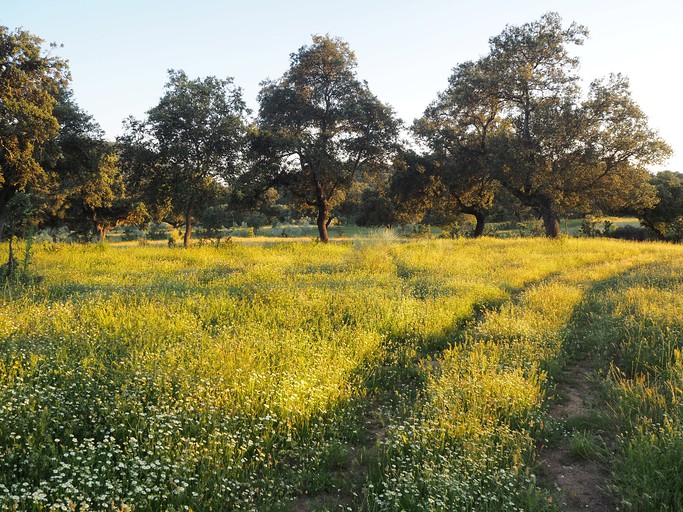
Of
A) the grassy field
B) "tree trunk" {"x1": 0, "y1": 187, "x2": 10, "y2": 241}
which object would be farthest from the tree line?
the grassy field

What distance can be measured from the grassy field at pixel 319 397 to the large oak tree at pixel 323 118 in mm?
17642

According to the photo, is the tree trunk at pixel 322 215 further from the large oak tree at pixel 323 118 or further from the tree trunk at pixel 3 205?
the tree trunk at pixel 3 205

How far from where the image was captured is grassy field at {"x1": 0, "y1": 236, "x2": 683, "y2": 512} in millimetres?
3672

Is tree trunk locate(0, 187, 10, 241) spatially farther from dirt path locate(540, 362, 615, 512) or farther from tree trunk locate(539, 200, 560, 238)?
tree trunk locate(539, 200, 560, 238)

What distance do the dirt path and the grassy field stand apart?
0.14 metres

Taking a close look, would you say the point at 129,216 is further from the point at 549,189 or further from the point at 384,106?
the point at 549,189

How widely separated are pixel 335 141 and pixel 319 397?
943 inches

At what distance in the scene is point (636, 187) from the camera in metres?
27.7

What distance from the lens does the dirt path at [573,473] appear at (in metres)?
3.75

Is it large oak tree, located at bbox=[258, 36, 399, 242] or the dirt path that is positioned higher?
large oak tree, located at bbox=[258, 36, 399, 242]

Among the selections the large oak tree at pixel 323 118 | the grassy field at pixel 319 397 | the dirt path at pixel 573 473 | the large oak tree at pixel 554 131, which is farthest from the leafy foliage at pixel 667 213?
the dirt path at pixel 573 473

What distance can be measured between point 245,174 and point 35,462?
2281 centimetres

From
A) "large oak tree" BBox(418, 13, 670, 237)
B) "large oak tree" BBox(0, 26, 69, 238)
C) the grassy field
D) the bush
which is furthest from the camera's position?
the bush

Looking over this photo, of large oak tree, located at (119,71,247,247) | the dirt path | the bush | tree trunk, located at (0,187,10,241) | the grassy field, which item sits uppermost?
large oak tree, located at (119,71,247,247)
